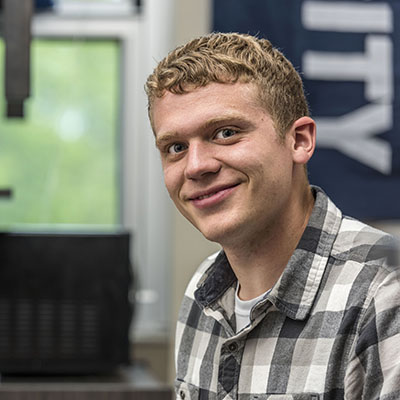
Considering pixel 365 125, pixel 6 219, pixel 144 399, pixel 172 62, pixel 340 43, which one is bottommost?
pixel 144 399

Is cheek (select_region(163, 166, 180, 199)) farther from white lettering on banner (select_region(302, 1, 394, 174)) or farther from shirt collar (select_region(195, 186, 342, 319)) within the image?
white lettering on banner (select_region(302, 1, 394, 174))

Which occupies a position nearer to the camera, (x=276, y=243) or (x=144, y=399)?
(x=276, y=243)

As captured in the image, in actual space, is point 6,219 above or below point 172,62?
below

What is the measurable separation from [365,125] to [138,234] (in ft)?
2.79

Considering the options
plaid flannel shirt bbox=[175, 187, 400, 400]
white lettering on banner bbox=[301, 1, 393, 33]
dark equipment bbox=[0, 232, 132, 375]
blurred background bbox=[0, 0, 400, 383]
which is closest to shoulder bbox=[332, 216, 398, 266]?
plaid flannel shirt bbox=[175, 187, 400, 400]

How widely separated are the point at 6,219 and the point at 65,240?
1.31 ft

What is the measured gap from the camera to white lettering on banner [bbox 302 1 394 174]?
2.67 m

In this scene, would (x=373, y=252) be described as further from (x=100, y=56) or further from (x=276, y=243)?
(x=100, y=56)

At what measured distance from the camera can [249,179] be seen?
0.98 metres

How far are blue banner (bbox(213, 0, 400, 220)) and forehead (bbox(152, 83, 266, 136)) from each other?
1.69 m

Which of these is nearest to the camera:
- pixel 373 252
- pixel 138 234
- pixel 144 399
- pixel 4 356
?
pixel 373 252

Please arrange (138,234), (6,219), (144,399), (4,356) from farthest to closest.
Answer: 1. (138,234)
2. (6,219)
3. (4,356)
4. (144,399)

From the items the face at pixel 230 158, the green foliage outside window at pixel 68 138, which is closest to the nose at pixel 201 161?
the face at pixel 230 158

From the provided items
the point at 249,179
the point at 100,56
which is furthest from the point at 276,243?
the point at 100,56
